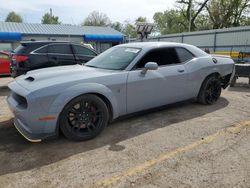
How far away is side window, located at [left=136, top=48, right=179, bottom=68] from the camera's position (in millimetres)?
4461

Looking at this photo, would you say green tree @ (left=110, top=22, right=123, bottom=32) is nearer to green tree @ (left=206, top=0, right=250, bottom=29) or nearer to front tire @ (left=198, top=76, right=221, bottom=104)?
green tree @ (left=206, top=0, right=250, bottom=29)

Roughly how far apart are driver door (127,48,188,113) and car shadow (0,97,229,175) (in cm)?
33

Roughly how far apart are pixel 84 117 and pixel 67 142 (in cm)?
47

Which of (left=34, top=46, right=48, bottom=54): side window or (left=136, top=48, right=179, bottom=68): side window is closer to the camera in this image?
(left=136, top=48, right=179, bottom=68): side window

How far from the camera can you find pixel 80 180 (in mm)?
2752

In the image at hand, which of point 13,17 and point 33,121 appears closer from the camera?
point 33,121

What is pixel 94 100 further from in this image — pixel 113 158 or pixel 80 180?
pixel 80 180

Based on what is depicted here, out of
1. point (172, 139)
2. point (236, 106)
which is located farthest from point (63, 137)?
point (236, 106)

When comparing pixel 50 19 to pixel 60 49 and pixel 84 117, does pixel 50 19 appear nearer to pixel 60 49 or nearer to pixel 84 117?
pixel 60 49

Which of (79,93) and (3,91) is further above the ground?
(79,93)

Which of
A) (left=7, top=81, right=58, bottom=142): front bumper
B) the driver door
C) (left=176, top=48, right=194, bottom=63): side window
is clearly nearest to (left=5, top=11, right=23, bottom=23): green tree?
(left=176, top=48, right=194, bottom=63): side window

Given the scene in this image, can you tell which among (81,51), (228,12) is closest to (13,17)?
(228,12)

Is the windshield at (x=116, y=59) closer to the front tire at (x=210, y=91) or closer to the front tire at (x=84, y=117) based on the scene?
the front tire at (x=84, y=117)

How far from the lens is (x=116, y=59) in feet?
15.1
